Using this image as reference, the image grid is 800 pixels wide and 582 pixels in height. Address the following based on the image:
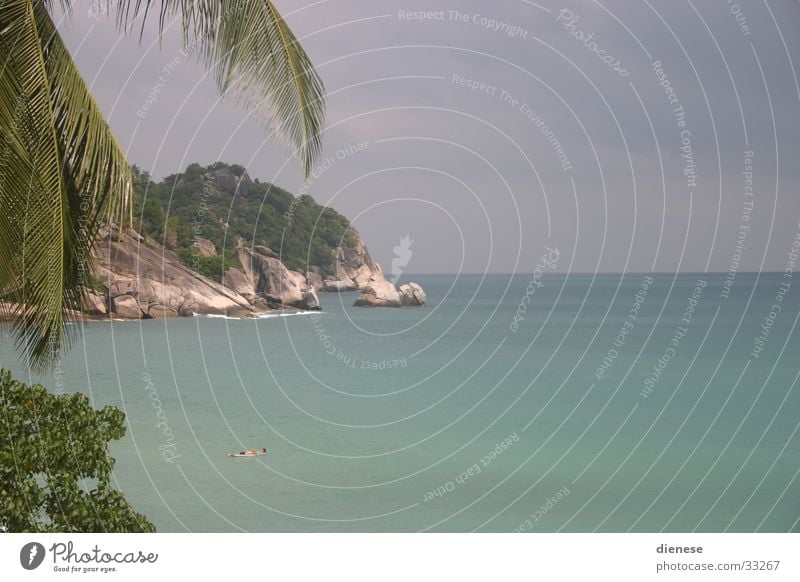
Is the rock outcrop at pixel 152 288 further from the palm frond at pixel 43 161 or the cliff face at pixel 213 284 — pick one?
the palm frond at pixel 43 161

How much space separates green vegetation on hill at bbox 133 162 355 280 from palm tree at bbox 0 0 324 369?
30.1 m

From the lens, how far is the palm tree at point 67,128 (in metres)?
4.52

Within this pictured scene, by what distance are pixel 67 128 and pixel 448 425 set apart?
51.3ft

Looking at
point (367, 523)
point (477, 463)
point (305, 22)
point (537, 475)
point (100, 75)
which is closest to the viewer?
point (367, 523)

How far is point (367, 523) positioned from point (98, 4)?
26.0 feet

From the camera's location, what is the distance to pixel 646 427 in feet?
64.1

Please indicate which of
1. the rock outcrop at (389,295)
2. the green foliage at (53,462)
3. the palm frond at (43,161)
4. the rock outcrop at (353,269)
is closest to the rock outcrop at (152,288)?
the rock outcrop at (389,295)

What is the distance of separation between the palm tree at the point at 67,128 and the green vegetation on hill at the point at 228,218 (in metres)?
30.1

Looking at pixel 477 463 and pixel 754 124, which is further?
pixel 754 124

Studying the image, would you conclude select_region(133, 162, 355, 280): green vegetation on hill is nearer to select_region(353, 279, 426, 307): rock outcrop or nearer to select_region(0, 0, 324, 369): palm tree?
select_region(353, 279, 426, 307): rock outcrop

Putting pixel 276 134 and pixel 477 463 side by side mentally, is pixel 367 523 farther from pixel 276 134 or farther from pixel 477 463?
pixel 276 134

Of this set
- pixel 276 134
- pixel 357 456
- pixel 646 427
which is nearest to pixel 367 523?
pixel 357 456

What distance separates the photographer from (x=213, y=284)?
40969 millimetres
